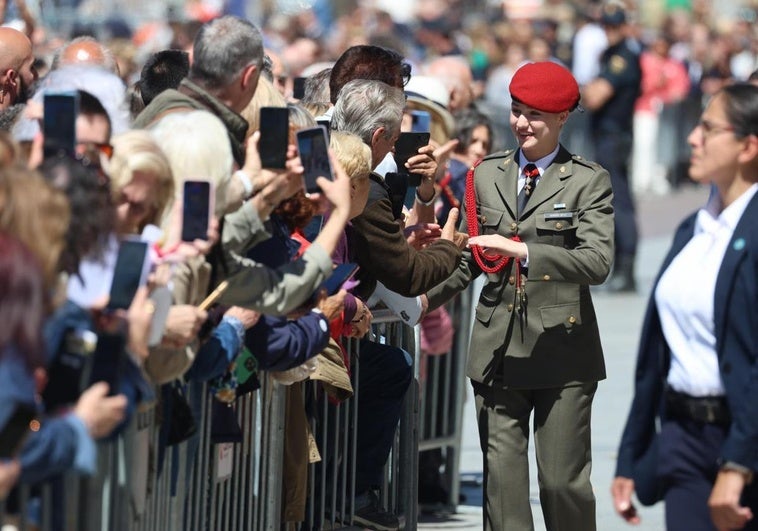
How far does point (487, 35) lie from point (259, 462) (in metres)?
19.7

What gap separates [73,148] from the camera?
177 inches

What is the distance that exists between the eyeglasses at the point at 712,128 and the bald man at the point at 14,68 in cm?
334

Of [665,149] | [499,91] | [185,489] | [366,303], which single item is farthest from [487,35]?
[185,489]

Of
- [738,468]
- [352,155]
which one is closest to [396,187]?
[352,155]

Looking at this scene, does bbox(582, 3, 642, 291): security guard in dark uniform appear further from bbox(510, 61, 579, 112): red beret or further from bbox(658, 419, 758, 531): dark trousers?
bbox(658, 419, 758, 531): dark trousers

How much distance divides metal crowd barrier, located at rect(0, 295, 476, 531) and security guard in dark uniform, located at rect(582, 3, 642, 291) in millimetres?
8615

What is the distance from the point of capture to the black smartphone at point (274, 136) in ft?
16.5

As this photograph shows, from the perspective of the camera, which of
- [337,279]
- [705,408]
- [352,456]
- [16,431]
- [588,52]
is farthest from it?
[588,52]

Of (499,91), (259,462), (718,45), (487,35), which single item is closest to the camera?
(259,462)

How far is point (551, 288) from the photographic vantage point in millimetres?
6324

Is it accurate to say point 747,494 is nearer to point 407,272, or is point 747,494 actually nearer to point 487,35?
point 407,272

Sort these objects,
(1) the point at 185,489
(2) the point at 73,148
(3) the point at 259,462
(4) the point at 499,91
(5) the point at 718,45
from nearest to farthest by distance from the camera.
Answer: (2) the point at 73,148 < (1) the point at 185,489 < (3) the point at 259,462 < (4) the point at 499,91 < (5) the point at 718,45

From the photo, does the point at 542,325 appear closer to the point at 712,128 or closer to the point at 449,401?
the point at 712,128

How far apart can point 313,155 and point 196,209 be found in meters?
0.60
